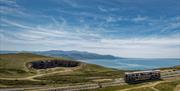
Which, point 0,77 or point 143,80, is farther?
point 0,77

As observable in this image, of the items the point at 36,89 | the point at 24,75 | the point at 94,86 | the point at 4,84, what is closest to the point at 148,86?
the point at 94,86

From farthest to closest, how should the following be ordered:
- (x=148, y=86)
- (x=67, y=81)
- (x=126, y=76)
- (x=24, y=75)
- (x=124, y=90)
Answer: (x=24, y=75) < (x=67, y=81) < (x=126, y=76) < (x=148, y=86) < (x=124, y=90)

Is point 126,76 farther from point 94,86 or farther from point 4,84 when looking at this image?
point 4,84

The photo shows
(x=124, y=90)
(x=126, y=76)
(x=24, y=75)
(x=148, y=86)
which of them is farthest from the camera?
(x=24, y=75)

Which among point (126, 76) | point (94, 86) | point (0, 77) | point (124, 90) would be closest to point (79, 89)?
point (94, 86)

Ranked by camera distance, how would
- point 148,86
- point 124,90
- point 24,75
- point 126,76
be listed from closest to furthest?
point 124,90
point 148,86
point 126,76
point 24,75

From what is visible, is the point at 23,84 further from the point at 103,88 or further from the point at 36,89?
the point at 103,88
